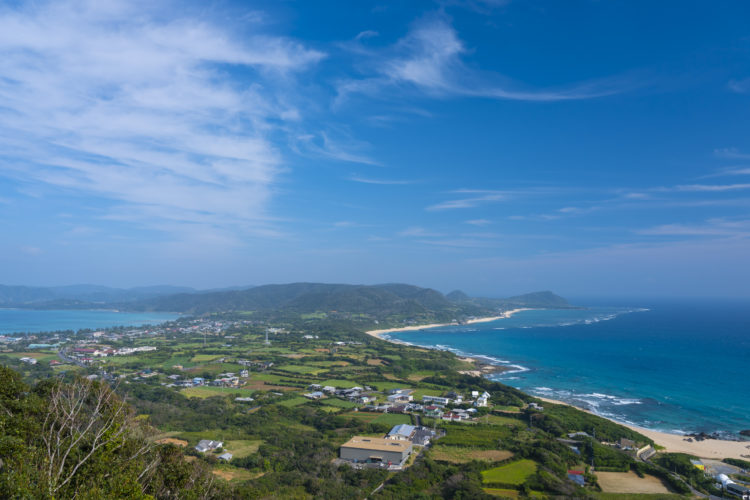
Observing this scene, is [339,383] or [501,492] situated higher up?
[501,492]

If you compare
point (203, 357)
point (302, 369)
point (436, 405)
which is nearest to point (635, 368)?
point (436, 405)

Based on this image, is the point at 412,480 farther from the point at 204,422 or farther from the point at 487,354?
the point at 487,354

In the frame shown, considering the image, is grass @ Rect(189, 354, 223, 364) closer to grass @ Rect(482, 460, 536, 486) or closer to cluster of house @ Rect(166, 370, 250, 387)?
cluster of house @ Rect(166, 370, 250, 387)

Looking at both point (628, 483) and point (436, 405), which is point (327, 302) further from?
point (628, 483)

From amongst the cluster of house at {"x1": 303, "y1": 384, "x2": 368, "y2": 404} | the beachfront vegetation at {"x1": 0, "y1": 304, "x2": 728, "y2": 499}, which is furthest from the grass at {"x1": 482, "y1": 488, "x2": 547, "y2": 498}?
the cluster of house at {"x1": 303, "y1": 384, "x2": 368, "y2": 404}

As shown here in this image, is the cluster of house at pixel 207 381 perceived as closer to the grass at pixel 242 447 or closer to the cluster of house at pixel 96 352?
the cluster of house at pixel 96 352

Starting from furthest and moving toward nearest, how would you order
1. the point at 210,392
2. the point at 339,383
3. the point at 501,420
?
the point at 339,383 → the point at 210,392 → the point at 501,420

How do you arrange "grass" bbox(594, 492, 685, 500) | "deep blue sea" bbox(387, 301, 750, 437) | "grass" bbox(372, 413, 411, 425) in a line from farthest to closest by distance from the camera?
"deep blue sea" bbox(387, 301, 750, 437) < "grass" bbox(372, 413, 411, 425) < "grass" bbox(594, 492, 685, 500)
